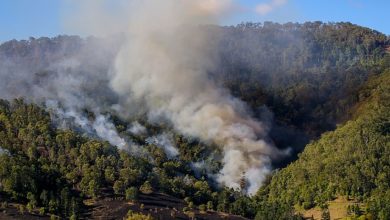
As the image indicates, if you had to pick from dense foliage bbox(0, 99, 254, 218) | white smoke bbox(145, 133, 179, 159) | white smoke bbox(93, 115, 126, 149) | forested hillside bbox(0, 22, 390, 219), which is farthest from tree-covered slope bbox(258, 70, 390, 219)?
white smoke bbox(93, 115, 126, 149)

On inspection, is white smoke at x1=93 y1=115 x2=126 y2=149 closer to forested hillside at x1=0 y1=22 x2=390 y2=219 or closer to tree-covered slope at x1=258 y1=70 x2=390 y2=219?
forested hillside at x1=0 y1=22 x2=390 y2=219

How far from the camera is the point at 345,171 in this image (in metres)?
154

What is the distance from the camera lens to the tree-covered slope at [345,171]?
146500 mm

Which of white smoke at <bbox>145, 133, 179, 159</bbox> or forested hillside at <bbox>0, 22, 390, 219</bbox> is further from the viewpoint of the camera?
white smoke at <bbox>145, 133, 179, 159</bbox>

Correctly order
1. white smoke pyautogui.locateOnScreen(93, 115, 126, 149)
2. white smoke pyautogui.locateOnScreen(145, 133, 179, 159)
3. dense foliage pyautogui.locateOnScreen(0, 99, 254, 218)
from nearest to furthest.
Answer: dense foliage pyautogui.locateOnScreen(0, 99, 254, 218) → white smoke pyautogui.locateOnScreen(93, 115, 126, 149) → white smoke pyautogui.locateOnScreen(145, 133, 179, 159)

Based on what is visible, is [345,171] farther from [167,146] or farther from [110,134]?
[110,134]

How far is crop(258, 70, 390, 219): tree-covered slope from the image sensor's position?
146m

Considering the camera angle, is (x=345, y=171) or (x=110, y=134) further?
(x=110, y=134)

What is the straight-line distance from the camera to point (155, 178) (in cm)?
15288

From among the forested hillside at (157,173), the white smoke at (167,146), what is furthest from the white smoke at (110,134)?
the white smoke at (167,146)

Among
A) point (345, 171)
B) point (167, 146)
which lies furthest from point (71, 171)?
point (345, 171)

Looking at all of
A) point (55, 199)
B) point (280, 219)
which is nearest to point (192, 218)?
point (280, 219)

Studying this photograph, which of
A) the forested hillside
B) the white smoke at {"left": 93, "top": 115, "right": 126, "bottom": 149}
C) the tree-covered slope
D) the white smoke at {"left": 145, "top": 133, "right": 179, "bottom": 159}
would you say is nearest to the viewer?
the forested hillside

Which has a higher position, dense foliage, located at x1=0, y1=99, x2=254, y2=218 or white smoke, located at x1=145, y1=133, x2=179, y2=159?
white smoke, located at x1=145, y1=133, x2=179, y2=159
